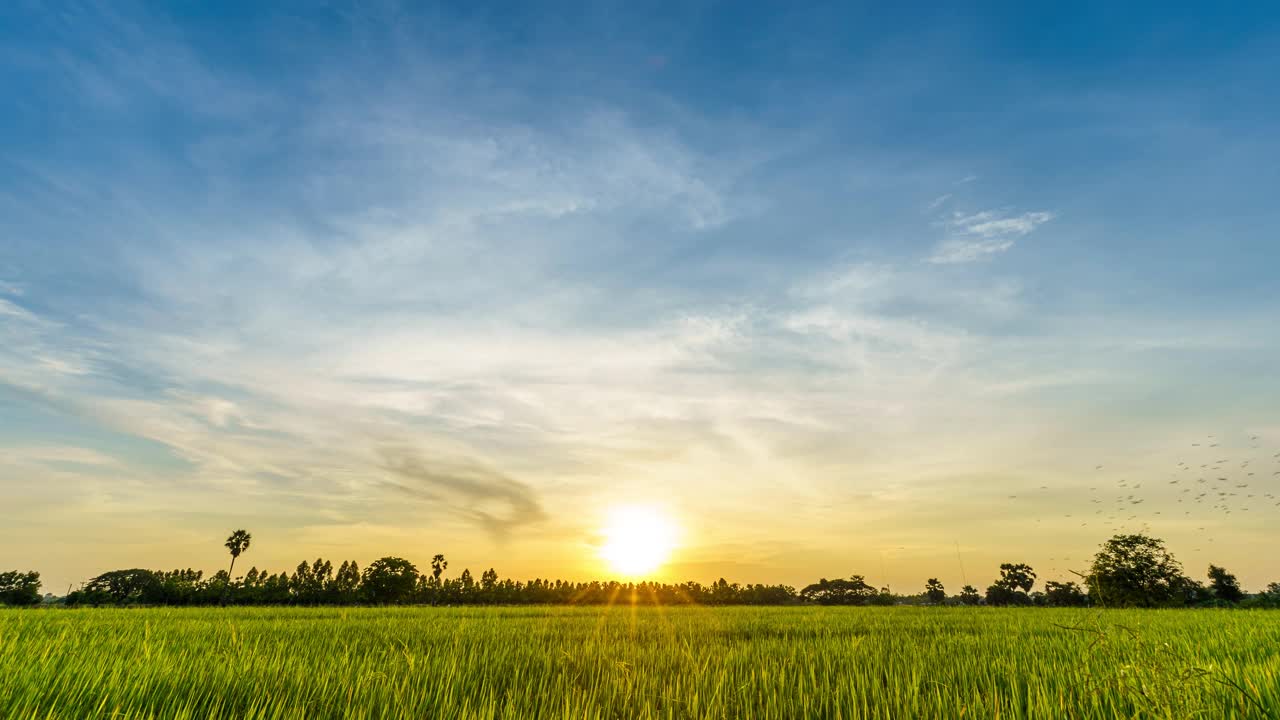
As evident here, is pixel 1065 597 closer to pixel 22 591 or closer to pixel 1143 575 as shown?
pixel 1143 575

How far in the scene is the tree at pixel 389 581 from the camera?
7462cm

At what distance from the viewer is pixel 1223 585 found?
63.9 m

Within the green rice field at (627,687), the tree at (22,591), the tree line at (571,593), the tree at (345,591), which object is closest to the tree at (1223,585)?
the tree line at (571,593)

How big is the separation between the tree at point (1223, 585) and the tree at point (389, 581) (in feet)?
321

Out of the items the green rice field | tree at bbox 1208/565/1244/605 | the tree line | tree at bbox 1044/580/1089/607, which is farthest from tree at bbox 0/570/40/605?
tree at bbox 1208/565/1244/605

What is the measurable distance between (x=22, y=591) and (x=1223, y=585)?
477 feet

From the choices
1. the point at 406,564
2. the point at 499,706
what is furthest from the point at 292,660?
the point at 406,564

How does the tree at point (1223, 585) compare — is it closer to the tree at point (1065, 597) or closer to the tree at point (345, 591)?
the tree at point (1065, 597)

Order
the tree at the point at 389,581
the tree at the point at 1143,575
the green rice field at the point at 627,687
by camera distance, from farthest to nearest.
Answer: the tree at the point at 389,581 < the tree at the point at 1143,575 < the green rice field at the point at 627,687

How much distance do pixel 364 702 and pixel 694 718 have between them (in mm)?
2310

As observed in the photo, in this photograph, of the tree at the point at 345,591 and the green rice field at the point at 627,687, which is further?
the tree at the point at 345,591

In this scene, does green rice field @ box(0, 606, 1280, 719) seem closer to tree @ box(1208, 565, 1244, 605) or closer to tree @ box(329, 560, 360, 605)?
tree @ box(329, 560, 360, 605)

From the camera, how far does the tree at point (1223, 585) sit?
63281 millimetres

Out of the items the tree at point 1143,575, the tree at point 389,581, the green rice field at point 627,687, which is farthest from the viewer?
the tree at point 389,581
